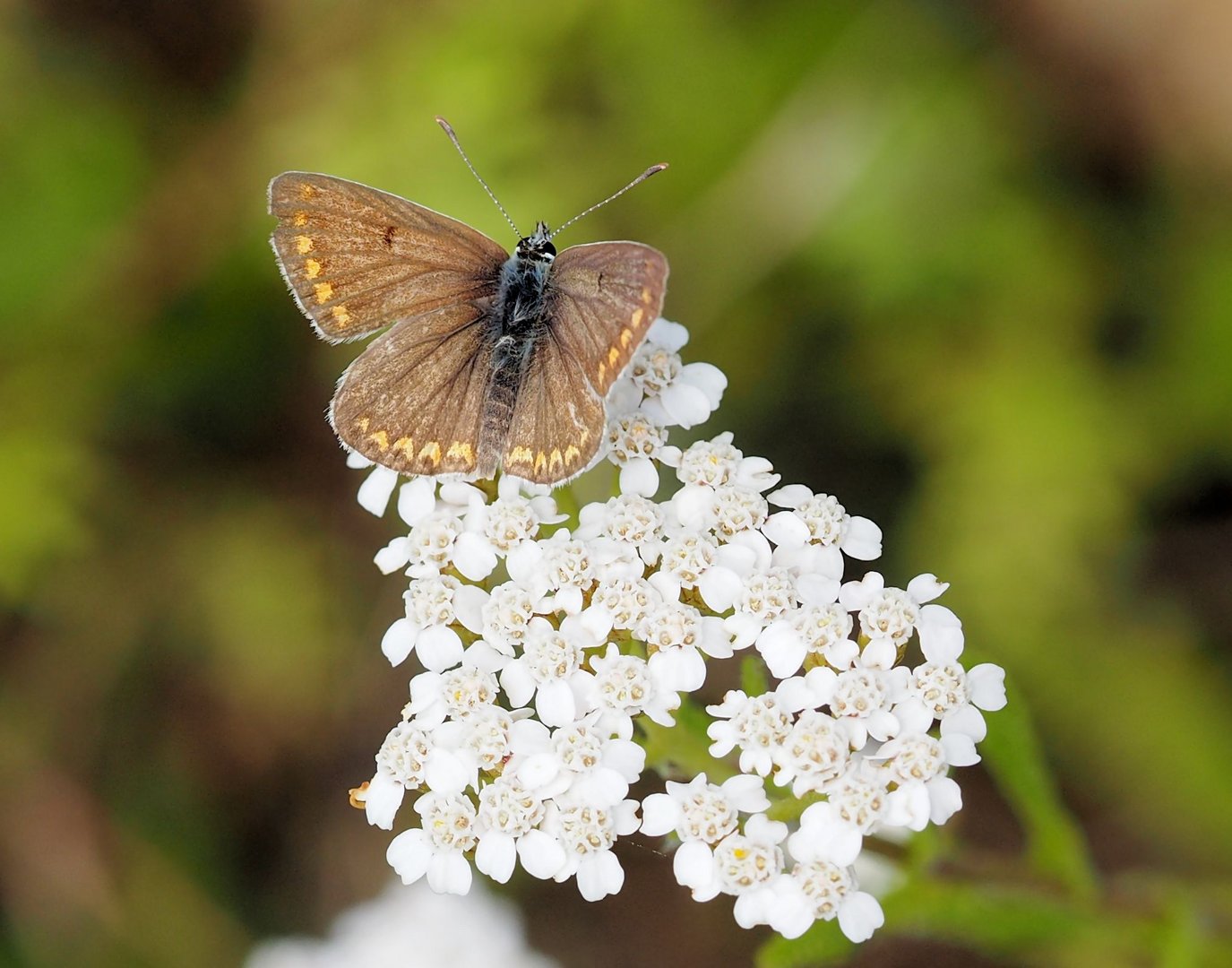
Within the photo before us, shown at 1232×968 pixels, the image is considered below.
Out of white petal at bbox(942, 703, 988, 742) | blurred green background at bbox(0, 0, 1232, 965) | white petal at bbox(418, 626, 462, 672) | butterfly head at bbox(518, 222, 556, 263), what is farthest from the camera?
blurred green background at bbox(0, 0, 1232, 965)

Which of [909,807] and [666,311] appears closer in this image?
[909,807]

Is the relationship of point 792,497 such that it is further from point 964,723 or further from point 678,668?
point 964,723

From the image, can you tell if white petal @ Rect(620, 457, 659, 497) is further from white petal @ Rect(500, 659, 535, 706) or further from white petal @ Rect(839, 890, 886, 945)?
white petal @ Rect(839, 890, 886, 945)

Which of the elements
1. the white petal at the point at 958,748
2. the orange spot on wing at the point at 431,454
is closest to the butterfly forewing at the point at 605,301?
the orange spot on wing at the point at 431,454

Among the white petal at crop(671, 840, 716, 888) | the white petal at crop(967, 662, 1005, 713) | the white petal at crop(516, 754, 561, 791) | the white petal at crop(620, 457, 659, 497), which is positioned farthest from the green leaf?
the white petal at crop(516, 754, 561, 791)

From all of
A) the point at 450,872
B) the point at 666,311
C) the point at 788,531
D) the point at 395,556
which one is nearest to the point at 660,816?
the point at 450,872
